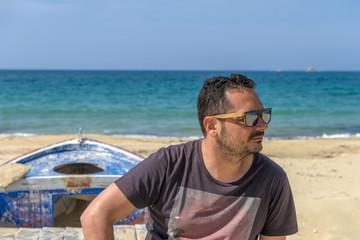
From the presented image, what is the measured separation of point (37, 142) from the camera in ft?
36.4

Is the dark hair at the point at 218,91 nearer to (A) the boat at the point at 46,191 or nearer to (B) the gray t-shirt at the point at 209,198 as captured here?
(B) the gray t-shirt at the point at 209,198

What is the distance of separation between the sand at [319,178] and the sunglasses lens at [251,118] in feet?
Answer: 9.87

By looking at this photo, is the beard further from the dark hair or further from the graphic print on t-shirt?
the graphic print on t-shirt

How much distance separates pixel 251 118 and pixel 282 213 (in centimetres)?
56

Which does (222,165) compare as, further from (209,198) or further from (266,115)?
(266,115)

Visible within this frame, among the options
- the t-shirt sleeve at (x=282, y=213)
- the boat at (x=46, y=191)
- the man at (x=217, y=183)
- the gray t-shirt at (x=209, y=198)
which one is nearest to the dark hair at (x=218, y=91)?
the man at (x=217, y=183)

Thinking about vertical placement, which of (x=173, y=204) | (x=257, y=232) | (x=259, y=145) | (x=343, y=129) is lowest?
(x=343, y=129)

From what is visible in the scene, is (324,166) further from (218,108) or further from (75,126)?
(75,126)

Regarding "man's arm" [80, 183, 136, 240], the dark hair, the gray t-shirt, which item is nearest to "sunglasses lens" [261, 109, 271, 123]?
the dark hair

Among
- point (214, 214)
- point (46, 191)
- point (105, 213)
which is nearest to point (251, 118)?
point (214, 214)

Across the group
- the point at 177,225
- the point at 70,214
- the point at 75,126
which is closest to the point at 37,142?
the point at 75,126

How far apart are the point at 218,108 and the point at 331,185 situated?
224 inches

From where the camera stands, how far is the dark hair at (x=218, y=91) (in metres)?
2.06

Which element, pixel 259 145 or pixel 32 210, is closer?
pixel 259 145
